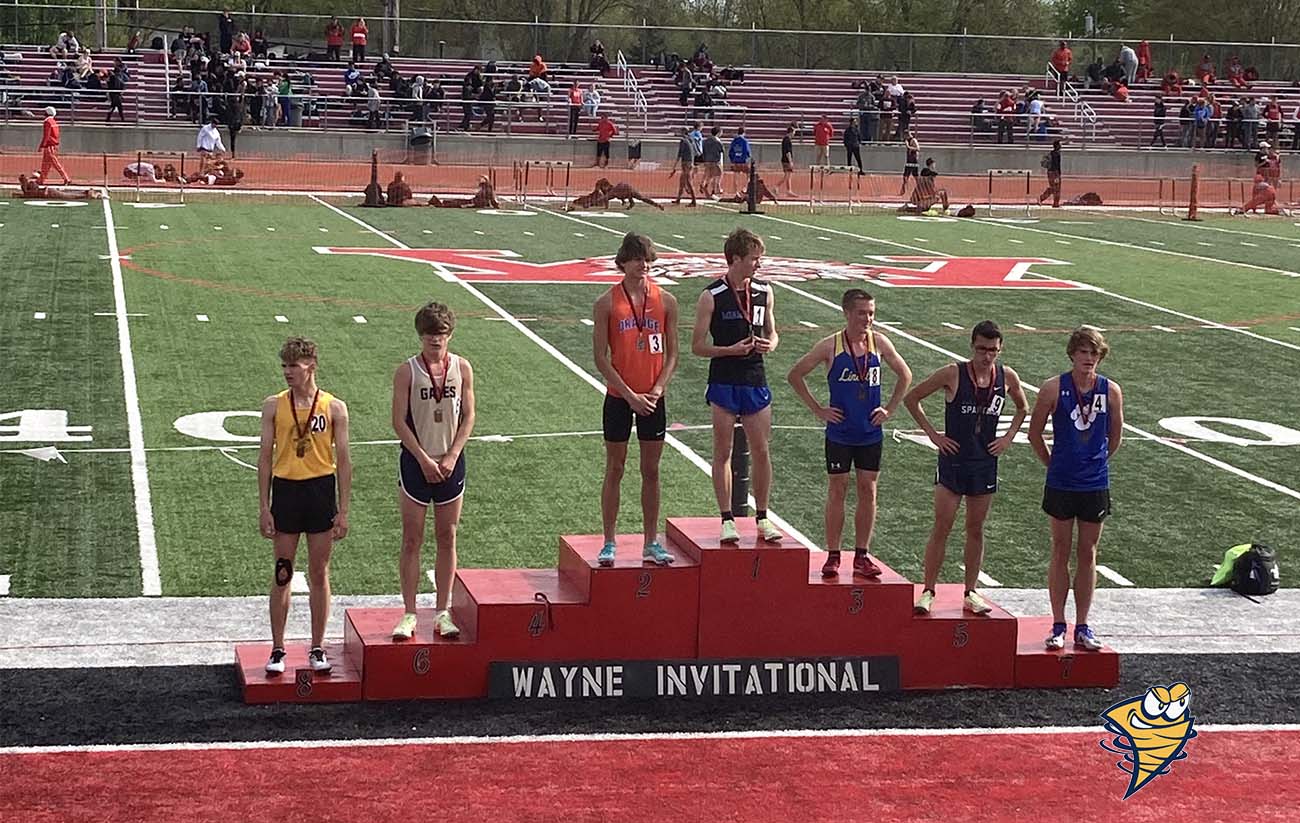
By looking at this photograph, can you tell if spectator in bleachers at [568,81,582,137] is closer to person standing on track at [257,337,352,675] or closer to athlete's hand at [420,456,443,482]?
athlete's hand at [420,456,443,482]

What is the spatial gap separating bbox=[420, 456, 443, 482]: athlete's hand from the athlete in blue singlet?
3.25 meters

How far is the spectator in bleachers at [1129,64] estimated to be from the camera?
208 ft

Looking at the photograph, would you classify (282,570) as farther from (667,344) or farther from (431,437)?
(667,344)

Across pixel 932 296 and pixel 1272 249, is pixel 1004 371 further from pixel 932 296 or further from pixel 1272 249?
pixel 1272 249

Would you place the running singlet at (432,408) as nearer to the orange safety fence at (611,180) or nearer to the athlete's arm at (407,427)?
the athlete's arm at (407,427)

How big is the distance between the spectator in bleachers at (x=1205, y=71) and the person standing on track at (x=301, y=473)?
5892 cm

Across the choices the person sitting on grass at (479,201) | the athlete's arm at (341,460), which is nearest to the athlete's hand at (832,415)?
the athlete's arm at (341,460)

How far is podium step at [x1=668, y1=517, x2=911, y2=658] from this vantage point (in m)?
9.83

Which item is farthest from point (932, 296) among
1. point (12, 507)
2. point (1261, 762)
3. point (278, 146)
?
point (278, 146)

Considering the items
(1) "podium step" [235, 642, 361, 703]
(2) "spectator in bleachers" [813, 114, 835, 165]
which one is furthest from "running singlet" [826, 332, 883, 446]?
(2) "spectator in bleachers" [813, 114, 835, 165]

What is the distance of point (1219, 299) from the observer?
27.0 meters

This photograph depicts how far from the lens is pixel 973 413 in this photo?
1019 cm

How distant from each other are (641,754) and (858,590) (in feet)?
5.72

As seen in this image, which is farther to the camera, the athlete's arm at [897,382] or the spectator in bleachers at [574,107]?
the spectator in bleachers at [574,107]
